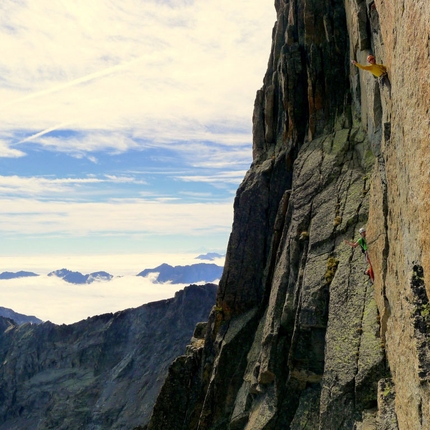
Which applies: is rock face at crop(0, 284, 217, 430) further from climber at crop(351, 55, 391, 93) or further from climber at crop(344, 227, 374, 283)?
climber at crop(351, 55, 391, 93)

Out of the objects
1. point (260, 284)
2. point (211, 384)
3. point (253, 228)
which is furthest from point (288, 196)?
point (211, 384)

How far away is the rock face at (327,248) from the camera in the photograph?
614 inches

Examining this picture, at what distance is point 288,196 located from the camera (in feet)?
134

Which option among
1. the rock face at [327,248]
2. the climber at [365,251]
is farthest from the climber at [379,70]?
the climber at [365,251]

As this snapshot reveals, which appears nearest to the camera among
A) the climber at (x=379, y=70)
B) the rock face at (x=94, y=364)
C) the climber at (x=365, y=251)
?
the climber at (x=379, y=70)

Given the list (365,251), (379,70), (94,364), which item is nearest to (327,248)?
(365,251)

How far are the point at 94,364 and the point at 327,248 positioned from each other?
139 meters

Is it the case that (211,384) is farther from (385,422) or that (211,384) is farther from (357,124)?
(357,124)

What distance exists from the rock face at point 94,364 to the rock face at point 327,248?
91058 millimetres

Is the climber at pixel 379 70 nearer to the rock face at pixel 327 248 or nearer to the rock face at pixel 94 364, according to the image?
the rock face at pixel 327 248

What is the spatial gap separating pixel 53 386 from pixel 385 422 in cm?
15217

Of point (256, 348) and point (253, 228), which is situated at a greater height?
point (253, 228)

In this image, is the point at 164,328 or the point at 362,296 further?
the point at 164,328

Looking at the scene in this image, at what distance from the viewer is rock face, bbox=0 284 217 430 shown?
5133 inches
